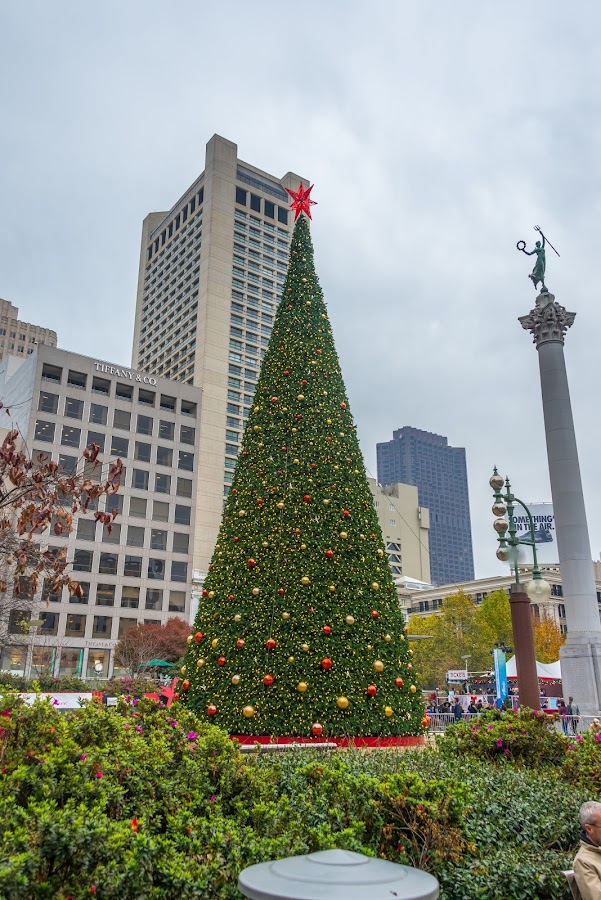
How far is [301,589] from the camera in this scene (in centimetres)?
1198

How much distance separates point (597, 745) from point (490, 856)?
4.70 metres

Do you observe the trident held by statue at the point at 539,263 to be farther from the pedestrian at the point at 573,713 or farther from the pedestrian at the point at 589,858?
the pedestrian at the point at 589,858

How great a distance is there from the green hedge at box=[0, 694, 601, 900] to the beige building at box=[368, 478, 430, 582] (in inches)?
4818

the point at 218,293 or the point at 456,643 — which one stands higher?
the point at 218,293

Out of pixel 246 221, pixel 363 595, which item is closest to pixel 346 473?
pixel 363 595

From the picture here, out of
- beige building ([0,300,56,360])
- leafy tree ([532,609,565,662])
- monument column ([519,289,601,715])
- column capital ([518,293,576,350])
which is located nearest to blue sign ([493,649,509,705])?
monument column ([519,289,601,715])

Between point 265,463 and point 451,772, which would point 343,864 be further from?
point 265,463

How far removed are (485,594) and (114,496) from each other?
186 feet

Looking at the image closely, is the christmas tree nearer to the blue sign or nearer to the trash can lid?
the trash can lid

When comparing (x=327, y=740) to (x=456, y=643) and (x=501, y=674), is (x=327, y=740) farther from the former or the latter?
(x=456, y=643)

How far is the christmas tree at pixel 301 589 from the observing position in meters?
11.1

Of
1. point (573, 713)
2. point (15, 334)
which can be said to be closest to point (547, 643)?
point (573, 713)

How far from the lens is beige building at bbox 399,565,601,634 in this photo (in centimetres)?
8425

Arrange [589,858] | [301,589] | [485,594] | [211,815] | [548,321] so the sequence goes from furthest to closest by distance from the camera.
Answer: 1. [485,594]
2. [548,321]
3. [301,589]
4. [211,815]
5. [589,858]
